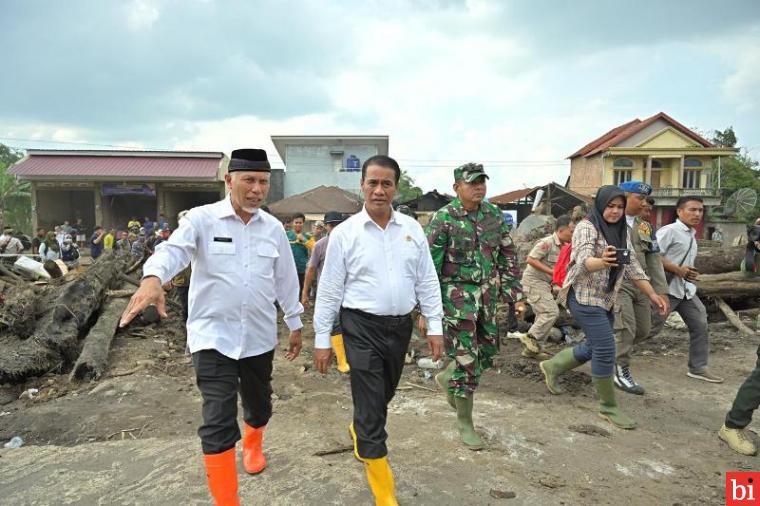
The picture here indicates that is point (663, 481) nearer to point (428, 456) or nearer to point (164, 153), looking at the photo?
point (428, 456)

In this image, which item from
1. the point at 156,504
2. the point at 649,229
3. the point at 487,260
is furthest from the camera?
the point at 649,229

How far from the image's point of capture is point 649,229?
15.2 ft

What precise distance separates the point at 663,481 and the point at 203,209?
10.6 feet

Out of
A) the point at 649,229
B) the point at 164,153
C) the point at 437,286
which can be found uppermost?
the point at 164,153

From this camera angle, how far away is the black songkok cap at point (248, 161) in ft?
8.53

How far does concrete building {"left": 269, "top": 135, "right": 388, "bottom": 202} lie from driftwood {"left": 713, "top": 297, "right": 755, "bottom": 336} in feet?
70.9

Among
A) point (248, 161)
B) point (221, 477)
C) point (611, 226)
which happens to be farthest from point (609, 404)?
point (248, 161)

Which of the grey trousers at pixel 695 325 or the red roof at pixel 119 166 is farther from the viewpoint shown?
the red roof at pixel 119 166

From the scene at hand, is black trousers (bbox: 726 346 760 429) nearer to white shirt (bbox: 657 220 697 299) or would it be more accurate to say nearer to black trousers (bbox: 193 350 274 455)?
white shirt (bbox: 657 220 697 299)

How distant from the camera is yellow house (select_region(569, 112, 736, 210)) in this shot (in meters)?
30.3

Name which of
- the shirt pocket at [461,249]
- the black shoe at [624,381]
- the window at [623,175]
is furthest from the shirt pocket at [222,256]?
the window at [623,175]

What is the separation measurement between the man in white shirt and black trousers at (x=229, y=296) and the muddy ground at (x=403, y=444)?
25.1 inches

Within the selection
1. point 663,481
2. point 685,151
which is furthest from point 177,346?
point 685,151

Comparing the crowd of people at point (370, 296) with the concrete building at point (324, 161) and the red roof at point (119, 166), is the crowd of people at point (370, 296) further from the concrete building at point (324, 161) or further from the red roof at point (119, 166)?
the concrete building at point (324, 161)
